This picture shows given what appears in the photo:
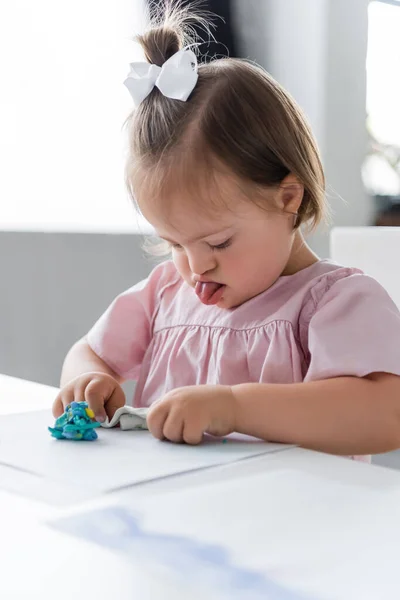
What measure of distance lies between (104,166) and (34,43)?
41 centimetres

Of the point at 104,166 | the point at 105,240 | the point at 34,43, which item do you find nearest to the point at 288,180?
the point at 105,240

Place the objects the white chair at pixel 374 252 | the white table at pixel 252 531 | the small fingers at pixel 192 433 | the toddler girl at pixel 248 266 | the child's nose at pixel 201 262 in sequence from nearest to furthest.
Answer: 1. the white table at pixel 252 531
2. the small fingers at pixel 192 433
3. the toddler girl at pixel 248 266
4. the child's nose at pixel 201 262
5. the white chair at pixel 374 252

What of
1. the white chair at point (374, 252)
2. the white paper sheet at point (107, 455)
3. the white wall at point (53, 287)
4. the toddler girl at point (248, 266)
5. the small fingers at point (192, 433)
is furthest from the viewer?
the white wall at point (53, 287)

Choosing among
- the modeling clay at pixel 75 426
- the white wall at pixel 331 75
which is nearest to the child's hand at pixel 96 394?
the modeling clay at pixel 75 426

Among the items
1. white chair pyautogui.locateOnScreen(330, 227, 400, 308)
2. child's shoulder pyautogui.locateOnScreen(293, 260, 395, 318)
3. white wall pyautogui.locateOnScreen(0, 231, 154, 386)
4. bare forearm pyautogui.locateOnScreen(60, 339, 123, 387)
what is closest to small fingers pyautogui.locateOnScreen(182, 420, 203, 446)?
child's shoulder pyautogui.locateOnScreen(293, 260, 395, 318)

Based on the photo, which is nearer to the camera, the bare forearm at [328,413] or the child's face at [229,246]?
the bare forearm at [328,413]

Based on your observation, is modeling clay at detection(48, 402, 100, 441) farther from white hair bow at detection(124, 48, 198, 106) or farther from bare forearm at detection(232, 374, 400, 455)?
white hair bow at detection(124, 48, 198, 106)

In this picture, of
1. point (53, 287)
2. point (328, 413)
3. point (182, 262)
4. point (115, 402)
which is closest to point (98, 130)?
point (53, 287)

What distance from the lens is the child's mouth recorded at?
2.99 ft

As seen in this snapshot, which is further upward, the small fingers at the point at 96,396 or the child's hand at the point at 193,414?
the child's hand at the point at 193,414

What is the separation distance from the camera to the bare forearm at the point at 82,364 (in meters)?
1.02

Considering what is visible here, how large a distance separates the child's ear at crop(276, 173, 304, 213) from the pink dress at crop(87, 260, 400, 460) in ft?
0.25

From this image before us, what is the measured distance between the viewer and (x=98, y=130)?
2.41 meters

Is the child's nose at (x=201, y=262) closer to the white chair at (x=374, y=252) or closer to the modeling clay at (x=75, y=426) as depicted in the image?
the modeling clay at (x=75, y=426)
